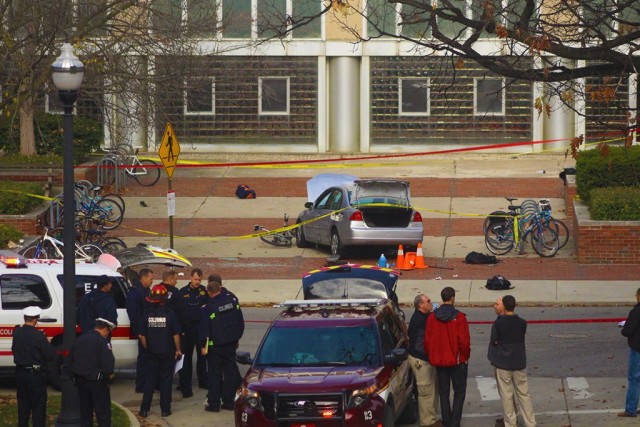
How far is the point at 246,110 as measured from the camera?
41.2 metres

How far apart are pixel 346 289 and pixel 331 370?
13.7 feet

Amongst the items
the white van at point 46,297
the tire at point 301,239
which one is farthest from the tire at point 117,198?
the white van at point 46,297

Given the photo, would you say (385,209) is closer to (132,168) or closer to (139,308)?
(139,308)

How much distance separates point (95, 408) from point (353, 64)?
28962 mm

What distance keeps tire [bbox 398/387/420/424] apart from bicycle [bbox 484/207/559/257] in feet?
37.4

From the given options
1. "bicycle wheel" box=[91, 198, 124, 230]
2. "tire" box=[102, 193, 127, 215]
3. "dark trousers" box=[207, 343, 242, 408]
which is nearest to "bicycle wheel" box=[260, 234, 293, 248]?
"bicycle wheel" box=[91, 198, 124, 230]

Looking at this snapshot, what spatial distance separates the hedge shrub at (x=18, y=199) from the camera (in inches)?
1011

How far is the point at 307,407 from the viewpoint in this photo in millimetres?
11945

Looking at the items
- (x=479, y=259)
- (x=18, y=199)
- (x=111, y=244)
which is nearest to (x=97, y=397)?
(x=111, y=244)

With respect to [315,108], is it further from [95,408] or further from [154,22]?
[95,408]

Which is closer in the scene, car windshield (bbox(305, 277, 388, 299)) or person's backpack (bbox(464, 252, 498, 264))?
car windshield (bbox(305, 277, 388, 299))

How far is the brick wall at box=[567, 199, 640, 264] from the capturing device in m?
23.9

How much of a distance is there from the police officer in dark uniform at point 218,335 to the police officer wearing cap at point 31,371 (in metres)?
2.11

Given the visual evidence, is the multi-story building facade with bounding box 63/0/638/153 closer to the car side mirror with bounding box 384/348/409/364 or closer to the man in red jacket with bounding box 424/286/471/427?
the man in red jacket with bounding box 424/286/471/427
